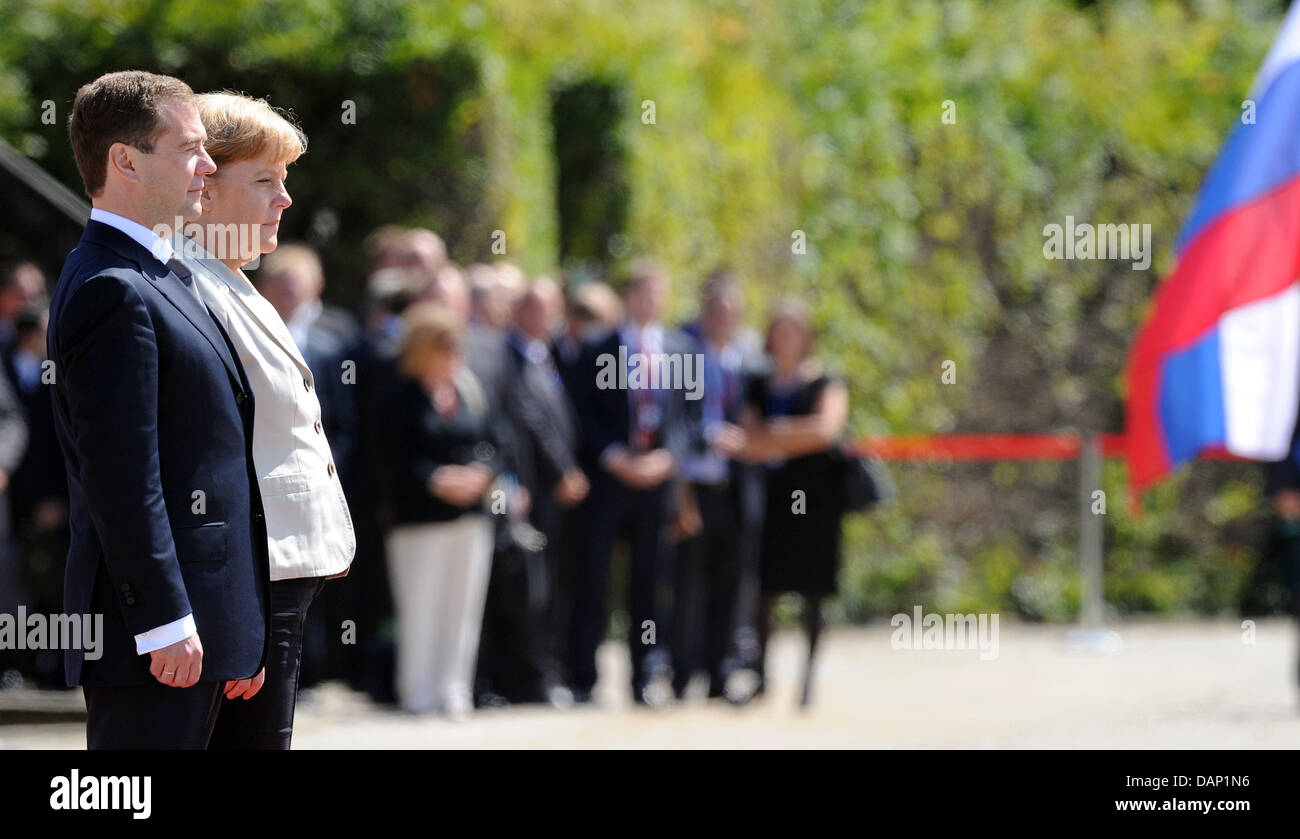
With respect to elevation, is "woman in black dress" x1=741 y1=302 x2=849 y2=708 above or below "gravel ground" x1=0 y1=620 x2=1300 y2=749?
above

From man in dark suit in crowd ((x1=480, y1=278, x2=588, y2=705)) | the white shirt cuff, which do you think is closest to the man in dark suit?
the white shirt cuff

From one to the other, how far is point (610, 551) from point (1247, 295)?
3538mm

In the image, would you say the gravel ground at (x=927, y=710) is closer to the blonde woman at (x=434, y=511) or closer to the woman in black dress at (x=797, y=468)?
the blonde woman at (x=434, y=511)

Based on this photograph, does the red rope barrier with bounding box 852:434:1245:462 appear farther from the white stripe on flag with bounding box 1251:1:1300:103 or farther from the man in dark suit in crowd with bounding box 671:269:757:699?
the white stripe on flag with bounding box 1251:1:1300:103

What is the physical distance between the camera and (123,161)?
382 centimetres

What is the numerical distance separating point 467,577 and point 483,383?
38.6 inches

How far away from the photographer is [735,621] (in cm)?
1038

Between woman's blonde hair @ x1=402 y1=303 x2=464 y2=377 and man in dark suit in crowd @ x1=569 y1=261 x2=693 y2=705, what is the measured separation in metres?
1.23

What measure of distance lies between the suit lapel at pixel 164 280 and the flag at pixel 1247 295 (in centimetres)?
538

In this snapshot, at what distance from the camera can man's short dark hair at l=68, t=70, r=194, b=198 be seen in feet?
12.4

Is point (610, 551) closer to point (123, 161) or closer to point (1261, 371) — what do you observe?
point (1261, 371)

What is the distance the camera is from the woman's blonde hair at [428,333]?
8.98m

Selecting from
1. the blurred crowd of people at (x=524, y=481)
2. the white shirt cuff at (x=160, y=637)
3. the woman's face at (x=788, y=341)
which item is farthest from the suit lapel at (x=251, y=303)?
the woman's face at (x=788, y=341)
